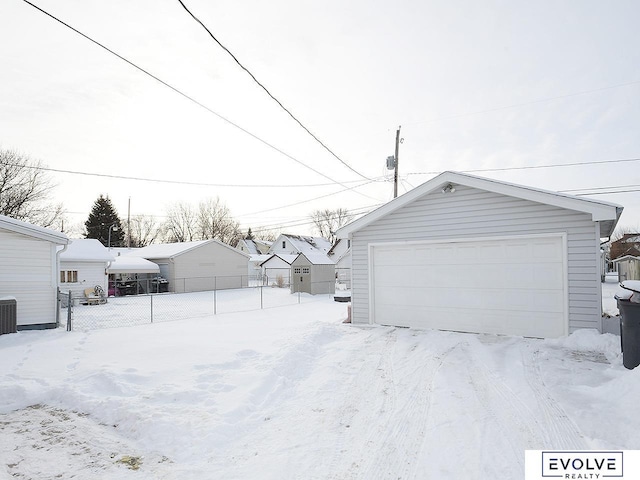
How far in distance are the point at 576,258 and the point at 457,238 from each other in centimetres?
240

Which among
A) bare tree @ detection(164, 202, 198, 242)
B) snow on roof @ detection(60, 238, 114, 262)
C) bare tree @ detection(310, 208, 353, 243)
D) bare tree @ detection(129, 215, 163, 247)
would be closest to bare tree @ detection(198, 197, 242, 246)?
bare tree @ detection(164, 202, 198, 242)

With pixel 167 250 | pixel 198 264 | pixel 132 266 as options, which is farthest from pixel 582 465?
pixel 167 250

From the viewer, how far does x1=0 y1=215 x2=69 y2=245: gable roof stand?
10328 mm

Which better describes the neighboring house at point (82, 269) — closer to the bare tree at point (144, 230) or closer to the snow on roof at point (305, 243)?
the snow on roof at point (305, 243)

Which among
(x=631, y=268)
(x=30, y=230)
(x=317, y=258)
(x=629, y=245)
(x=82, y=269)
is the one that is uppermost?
(x=30, y=230)

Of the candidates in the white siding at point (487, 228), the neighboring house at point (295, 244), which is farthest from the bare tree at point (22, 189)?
the white siding at point (487, 228)

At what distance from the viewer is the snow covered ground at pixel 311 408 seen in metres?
3.25

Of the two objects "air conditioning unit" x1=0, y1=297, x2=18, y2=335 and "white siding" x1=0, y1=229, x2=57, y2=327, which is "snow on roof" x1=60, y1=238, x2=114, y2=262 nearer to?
"white siding" x1=0, y1=229, x2=57, y2=327

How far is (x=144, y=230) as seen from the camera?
54.6 meters

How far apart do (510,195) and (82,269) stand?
22.2m

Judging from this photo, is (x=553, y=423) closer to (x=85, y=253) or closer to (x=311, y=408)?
(x=311, y=408)

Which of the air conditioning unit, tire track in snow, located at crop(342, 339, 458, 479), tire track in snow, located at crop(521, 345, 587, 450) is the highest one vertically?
the air conditioning unit

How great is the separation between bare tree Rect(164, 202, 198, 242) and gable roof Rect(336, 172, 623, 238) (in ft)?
154

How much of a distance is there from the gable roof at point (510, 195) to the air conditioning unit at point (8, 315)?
9.15 m
